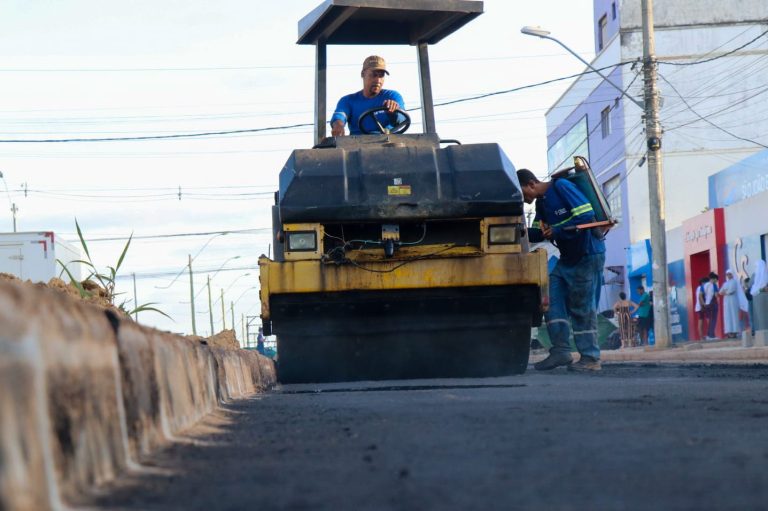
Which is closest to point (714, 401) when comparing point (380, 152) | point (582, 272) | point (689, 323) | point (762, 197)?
point (380, 152)

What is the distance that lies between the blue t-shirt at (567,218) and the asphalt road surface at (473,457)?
4.27 meters

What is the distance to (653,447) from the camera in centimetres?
381

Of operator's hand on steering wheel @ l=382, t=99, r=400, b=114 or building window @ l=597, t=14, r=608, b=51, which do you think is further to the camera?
building window @ l=597, t=14, r=608, b=51

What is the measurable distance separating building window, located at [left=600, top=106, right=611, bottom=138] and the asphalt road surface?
37403 mm

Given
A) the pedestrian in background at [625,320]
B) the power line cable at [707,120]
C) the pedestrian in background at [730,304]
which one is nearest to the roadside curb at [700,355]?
the pedestrian in background at [730,304]

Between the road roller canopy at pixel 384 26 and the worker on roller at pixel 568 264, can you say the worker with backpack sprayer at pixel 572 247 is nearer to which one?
the worker on roller at pixel 568 264

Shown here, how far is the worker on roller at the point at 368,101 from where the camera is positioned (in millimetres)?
9789

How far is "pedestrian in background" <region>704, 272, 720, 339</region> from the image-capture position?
28.0m

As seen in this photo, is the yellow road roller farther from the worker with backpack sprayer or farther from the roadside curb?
the roadside curb

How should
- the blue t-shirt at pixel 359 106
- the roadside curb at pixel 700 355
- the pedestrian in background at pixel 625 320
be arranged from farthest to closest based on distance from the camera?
the pedestrian in background at pixel 625 320 < the roadside curb at pixel 700 355 < the blue t-shirt at pixel 359 106

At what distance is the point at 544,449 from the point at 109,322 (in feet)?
4.83

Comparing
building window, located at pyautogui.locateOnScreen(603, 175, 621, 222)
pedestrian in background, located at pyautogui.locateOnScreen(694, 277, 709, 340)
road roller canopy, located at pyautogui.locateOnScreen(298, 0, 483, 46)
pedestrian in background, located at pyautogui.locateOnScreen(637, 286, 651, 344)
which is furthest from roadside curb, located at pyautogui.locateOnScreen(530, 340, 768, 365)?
building window, located at pyautogui.locateOnScreen(603, 175, 621, 222)

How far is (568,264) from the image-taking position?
422 inches

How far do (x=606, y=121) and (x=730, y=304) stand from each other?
1733 centimetres
